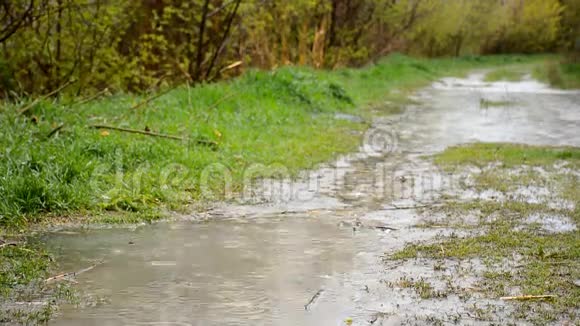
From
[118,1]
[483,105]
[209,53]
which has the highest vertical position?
[118,1]

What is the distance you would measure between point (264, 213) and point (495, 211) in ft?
6.86

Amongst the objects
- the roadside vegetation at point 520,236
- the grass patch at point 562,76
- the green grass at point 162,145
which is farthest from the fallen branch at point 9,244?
the grass patch at point 562,76

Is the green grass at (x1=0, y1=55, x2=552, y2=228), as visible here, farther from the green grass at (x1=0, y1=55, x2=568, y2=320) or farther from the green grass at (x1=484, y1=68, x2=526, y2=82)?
the green grass at (x1=484, y1=68, x2=526, y2=82)

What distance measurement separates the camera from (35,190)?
659 cm

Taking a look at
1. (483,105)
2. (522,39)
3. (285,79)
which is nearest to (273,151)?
(285,79)

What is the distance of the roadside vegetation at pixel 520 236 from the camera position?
468cm

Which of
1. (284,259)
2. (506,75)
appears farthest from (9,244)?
(506,75)

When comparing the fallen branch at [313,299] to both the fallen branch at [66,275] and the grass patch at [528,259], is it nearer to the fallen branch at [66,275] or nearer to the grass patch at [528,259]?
the grass patch at [528,259]

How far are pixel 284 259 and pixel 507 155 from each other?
5540mm

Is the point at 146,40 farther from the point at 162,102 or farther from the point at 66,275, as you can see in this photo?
the point at 66,275

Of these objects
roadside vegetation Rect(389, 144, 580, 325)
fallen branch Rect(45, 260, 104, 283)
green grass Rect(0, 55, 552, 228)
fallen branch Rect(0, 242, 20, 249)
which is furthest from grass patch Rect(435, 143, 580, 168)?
fallen branch Rect(0, 242, 20, 249)

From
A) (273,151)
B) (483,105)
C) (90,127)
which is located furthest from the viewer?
(483,105)

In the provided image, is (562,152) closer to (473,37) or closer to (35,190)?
(35,190)

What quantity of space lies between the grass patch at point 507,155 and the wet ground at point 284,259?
47 centimetres
